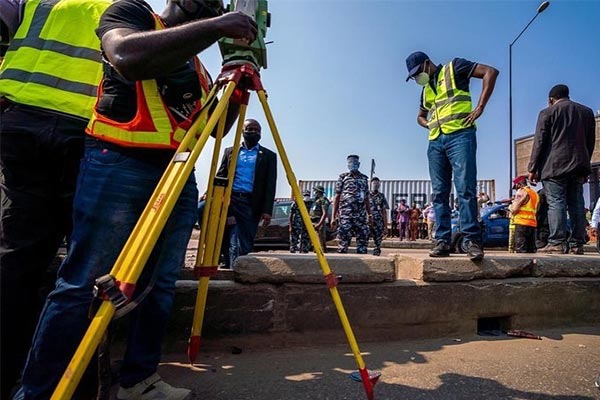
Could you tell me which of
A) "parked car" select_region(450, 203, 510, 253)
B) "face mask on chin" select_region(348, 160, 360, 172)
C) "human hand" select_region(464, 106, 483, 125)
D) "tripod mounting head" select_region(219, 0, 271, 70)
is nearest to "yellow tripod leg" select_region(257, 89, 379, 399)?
"tripod mounting head" select_region(219, 0, 271, 70)

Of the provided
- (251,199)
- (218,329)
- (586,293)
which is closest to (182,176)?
(218,329)

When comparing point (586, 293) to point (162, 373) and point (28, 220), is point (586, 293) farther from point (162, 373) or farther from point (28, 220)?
point (28, 220)

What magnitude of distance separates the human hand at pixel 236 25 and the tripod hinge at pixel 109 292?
957 mm

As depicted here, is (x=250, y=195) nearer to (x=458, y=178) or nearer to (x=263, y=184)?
(x=263, y=184)

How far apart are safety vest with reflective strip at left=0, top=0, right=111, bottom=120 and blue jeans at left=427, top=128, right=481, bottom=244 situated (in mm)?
2636

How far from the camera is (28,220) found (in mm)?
1676

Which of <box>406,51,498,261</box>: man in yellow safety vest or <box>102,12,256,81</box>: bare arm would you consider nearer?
<box>102,12,256,81</box>: bare arm

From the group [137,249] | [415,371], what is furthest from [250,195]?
[137,249]

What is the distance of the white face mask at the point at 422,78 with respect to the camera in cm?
352

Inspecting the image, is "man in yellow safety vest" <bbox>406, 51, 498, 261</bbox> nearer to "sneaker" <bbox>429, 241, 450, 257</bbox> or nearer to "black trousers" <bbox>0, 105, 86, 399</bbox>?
"sneaker" <bbox>429, 241, 450, 257</bbox>

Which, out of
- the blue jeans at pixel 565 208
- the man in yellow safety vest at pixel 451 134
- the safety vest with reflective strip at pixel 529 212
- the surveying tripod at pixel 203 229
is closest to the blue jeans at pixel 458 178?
the man in yellow safety vest at pixel 451 134

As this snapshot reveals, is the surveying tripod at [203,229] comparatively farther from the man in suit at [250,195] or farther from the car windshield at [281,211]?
the car windshield at [281,211]

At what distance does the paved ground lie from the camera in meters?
1.87

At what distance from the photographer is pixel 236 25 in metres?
1.42
